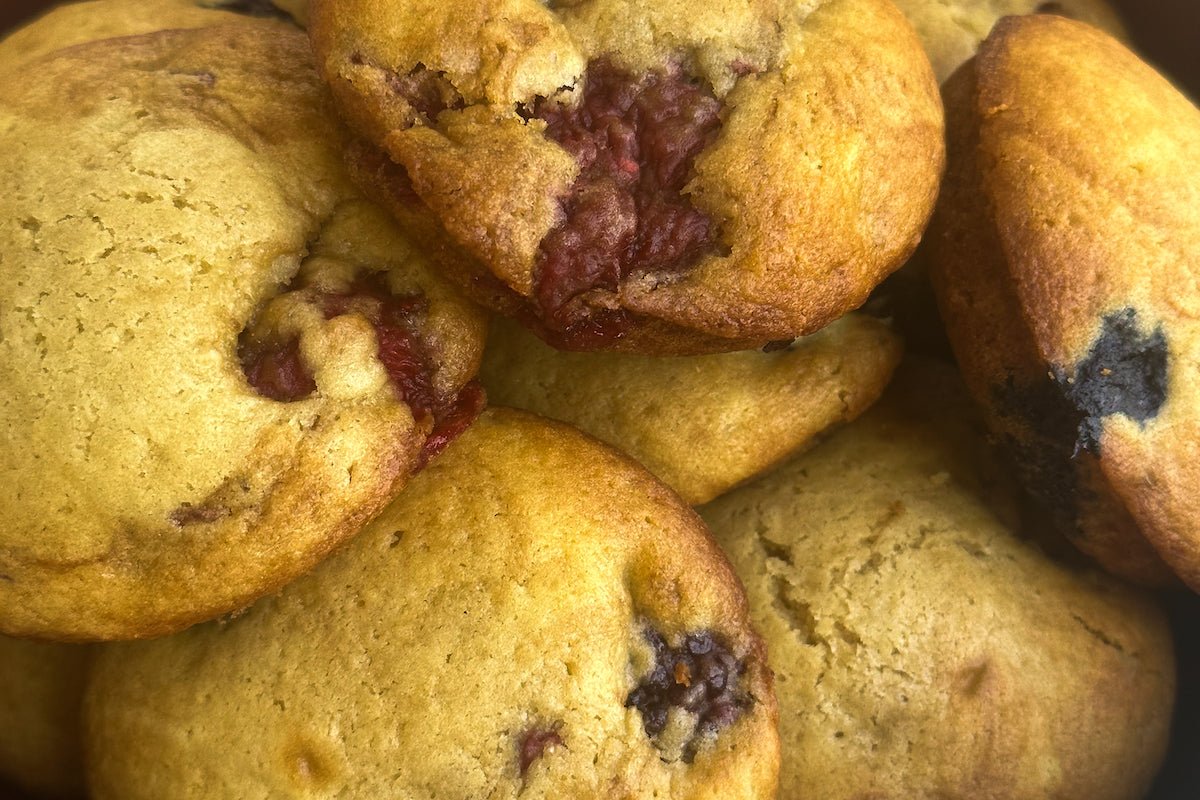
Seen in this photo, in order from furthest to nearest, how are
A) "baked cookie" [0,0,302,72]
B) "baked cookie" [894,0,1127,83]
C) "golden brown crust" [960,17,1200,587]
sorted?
"baked cookie" [894,0,1127,83], "baked cookie" [0,0,302,72], "golden brown crust" [960,17,1200,587]

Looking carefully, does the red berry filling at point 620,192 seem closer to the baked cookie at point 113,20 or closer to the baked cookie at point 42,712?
the baked cookie at point 113,20

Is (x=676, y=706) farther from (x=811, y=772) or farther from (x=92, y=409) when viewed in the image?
(x=92, y=409)

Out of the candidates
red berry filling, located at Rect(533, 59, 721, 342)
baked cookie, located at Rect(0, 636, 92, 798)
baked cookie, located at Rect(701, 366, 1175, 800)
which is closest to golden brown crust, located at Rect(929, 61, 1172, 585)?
baked cookie, located at Rect(701, 366, 1175, 800)

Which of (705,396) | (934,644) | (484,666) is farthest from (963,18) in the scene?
(484,666)

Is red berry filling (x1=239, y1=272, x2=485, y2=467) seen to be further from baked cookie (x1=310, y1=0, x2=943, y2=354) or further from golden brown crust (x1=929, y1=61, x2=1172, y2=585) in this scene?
golden brown crust (x1=929, y1=61, x2=1172, y2=585)

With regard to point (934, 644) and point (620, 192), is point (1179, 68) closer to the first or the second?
point (934, 644)

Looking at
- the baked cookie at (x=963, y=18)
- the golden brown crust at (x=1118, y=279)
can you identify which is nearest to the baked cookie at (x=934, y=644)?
the golden brown crust at (x=1118, y=279)
